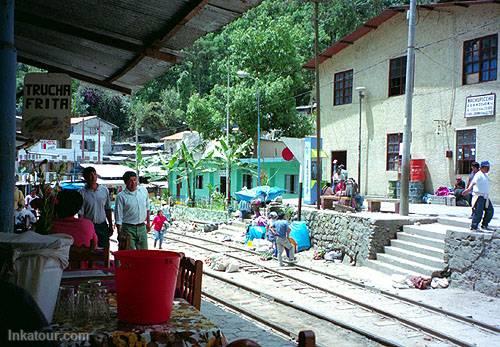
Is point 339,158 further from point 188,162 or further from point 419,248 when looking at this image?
point 419,248

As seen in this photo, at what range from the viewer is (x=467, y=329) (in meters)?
8.61

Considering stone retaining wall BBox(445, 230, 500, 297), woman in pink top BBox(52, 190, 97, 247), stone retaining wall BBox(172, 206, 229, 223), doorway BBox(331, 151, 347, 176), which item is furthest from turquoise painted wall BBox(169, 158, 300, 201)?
woman in pink top BBox(52, 190, 97, 247)

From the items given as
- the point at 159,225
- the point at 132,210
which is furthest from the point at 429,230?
the point at 132,210

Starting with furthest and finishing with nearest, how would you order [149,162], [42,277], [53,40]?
[149,162], [53,40], [42,277]

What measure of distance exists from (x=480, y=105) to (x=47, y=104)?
56.9ft

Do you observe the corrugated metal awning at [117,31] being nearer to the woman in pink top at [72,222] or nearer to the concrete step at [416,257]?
the woman in pink top at [72,222]

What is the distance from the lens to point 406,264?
12914mm

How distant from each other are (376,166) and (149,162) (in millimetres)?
20235

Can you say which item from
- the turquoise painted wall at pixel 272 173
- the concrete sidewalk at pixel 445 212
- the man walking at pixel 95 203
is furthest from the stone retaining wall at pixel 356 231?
the turquoise painted wall at pixel 272 173

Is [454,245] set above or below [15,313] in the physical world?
below

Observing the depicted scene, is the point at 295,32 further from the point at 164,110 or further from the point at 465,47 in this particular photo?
the point at 164,110

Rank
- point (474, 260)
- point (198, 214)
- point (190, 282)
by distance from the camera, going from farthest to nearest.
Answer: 1. point (198, 214)
2. point (474, 260)
3. point (190, 282)

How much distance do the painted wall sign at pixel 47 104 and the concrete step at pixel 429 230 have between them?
10.3 m

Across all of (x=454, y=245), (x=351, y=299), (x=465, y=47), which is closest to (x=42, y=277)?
(x=351, y=299)
